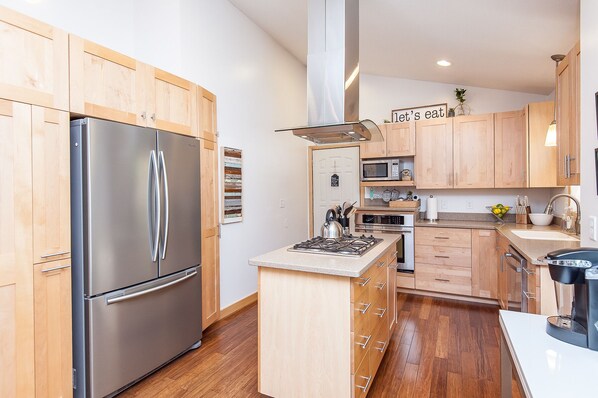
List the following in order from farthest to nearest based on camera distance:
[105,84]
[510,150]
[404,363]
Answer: [510,150] < [404,363] < [105,84]

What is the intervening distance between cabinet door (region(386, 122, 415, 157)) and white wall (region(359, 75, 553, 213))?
1.62ft

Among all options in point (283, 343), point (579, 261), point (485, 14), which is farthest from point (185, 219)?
point (485, 14)

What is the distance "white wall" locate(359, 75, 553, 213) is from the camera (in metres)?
4.20

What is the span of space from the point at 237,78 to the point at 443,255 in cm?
320

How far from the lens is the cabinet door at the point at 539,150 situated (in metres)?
3.57

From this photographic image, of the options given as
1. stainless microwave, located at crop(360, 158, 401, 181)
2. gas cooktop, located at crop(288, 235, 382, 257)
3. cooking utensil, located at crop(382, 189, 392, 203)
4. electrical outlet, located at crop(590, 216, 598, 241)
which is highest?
stainless microwave, located at crop(360, 158, 401, 181)

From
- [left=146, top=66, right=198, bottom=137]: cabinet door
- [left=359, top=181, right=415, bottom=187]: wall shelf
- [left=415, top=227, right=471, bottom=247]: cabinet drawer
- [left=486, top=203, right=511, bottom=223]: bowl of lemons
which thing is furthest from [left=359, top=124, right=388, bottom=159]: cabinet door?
[left=146, top=66, right=198, bottom=137]: cabinet door

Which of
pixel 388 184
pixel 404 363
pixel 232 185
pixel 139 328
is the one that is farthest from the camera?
pixel 388 184

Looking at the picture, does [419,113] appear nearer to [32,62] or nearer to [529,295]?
[529,295]

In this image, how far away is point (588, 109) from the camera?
5.55 ft

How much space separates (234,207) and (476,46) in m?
2.90

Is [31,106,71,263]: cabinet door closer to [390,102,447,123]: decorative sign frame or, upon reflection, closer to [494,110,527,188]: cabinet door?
[390,102,447,123]: decorative sign frame

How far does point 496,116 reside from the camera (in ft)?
12.9

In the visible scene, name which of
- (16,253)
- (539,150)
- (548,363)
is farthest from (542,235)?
(16,253)
